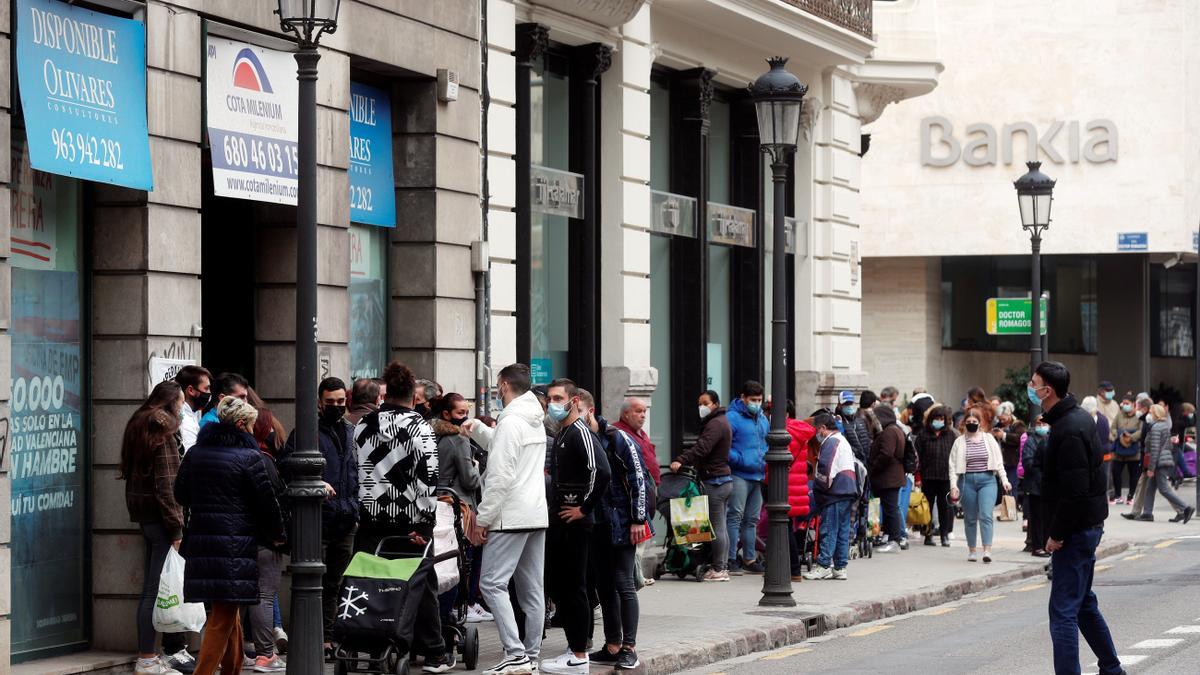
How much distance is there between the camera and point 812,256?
25.8m

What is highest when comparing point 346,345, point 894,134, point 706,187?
point 894,134

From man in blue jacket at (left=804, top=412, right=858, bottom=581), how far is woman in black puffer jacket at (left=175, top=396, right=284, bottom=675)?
8.83 m

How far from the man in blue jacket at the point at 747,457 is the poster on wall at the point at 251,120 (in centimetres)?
632

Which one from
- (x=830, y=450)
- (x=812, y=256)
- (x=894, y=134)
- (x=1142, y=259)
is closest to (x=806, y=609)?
(x=830, y=450)

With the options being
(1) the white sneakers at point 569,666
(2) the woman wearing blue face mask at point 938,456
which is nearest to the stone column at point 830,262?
(2) the woman wearing blue face mask at point 938,456

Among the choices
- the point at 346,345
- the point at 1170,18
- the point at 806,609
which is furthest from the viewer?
the point at 1170,18

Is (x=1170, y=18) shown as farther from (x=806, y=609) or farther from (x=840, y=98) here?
(x=806, y=609)

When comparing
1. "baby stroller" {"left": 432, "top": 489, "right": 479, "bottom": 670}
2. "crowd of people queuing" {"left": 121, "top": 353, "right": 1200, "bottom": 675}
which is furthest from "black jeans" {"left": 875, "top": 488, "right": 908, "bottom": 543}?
"baby stroller" {"left": 432, "top": 489, "right": 479, "bottom": 670}

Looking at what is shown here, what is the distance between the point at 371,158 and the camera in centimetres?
1599

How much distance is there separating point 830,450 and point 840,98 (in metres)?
9.01

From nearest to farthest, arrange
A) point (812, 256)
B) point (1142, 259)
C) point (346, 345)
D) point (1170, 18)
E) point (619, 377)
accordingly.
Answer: point (346, 345), point (619, 377), point (812, 256), point (1170, 18), point (1142, 259)

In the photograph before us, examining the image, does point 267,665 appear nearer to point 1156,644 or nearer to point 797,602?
point 797,602

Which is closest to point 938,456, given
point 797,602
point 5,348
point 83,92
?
point 797,602

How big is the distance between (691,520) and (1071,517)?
770cm
